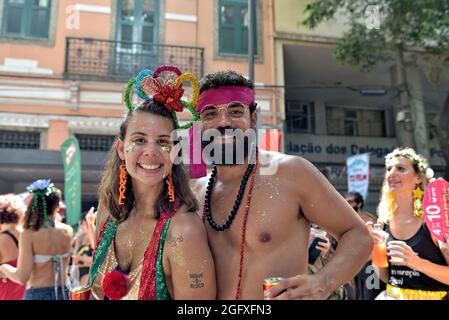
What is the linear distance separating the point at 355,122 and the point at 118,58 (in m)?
8.13

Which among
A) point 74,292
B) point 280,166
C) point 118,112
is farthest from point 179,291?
point 118,112

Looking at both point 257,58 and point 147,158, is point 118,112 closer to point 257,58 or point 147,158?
point 257,58

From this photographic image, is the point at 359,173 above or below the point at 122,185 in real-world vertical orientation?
above

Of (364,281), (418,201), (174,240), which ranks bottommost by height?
(364,281)

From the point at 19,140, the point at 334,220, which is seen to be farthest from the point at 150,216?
the point at 19,140

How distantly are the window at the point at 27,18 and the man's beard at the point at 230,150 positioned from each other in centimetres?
903

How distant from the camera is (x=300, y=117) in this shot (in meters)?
13.1

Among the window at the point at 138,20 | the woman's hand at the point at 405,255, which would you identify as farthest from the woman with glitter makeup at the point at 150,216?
the window at the point at 138,20

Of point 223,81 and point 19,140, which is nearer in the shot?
point 223,81

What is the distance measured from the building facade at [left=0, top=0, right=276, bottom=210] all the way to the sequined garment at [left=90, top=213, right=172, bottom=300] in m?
7.42

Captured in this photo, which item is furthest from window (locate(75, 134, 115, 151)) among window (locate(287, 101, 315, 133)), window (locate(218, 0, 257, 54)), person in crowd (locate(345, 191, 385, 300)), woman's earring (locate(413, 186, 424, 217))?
woman's earring (locate(413, 186, 424, 217))

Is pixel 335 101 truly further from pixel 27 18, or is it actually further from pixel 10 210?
pixel 10 210
